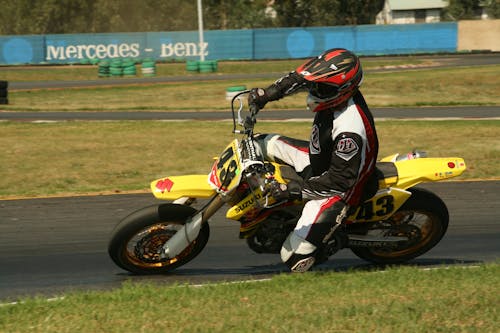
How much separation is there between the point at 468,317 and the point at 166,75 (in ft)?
124

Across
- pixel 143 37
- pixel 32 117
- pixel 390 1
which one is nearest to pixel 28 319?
pixel 32 117

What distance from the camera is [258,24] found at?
73250 millimetres

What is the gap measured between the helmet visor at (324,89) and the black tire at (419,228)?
1.35 meters

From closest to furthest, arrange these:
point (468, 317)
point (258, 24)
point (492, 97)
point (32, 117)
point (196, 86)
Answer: point (468, 317) < point (32, 117) < point (492, 97) < point (196, 86) < point (258, 24)

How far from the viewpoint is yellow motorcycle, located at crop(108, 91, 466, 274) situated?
6602 mm

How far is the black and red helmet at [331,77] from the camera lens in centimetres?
641

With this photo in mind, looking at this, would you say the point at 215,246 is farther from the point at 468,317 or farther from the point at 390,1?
the point at 390,1

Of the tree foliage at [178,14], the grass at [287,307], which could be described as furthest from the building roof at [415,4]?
the grass at [287,307]

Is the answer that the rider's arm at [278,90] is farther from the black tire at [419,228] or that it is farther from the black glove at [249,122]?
the black tire at [419,228]

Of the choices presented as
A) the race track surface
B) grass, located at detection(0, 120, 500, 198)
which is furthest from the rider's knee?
grass, located at detection(0, 120, 500, 198)

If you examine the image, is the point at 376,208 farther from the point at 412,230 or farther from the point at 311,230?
the point at 311,230

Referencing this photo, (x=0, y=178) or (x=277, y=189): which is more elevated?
(x=277, y=189)

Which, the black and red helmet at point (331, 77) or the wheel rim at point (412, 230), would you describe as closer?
the black and red helmet at point (331, 77)

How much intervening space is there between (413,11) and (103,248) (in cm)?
7300
